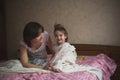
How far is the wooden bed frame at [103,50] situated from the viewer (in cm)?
313

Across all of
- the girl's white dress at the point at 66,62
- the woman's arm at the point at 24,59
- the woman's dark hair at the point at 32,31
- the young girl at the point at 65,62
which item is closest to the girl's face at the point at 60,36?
the young girl at the point at 65,62

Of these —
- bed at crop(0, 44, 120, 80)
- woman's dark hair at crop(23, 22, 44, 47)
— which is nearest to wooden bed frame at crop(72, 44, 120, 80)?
bed at crop(0, 44, 120, 80)

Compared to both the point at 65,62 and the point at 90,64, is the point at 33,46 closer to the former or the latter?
the point at 65,62

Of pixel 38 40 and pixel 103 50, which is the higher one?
pixel 38 40

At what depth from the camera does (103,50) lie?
3238mm

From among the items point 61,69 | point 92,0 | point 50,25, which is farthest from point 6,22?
point 61,69

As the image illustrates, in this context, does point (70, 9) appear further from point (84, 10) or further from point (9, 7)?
point (9, 7)

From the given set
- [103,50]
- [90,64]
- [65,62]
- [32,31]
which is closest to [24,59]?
[32,31]

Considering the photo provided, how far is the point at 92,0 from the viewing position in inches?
130

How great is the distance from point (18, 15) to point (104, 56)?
150 cm

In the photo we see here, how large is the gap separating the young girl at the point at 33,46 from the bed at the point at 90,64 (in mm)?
195

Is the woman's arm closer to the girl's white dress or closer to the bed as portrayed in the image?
the bed

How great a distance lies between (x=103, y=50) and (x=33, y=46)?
1182mm

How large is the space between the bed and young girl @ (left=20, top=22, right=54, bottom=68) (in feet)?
0.64
